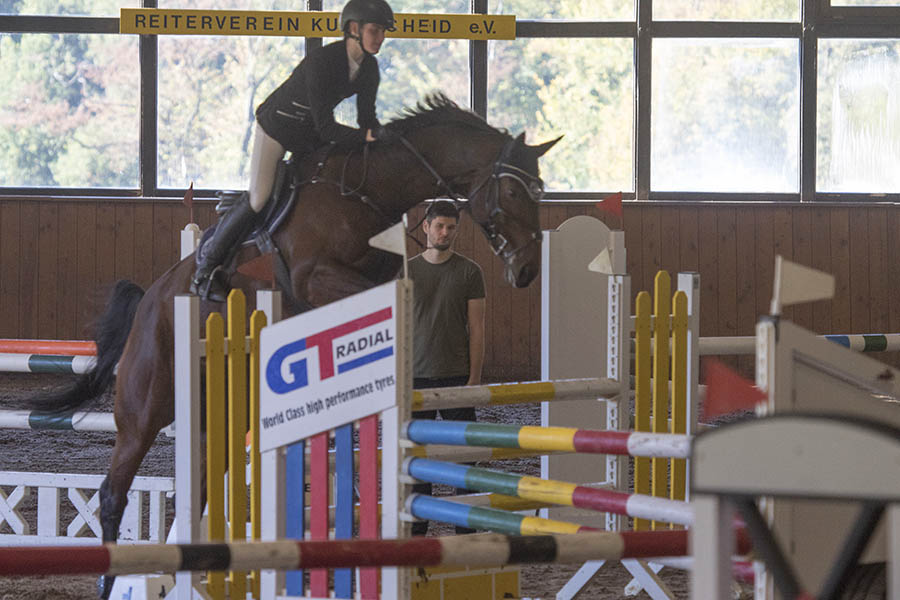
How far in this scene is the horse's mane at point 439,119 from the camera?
145 inches

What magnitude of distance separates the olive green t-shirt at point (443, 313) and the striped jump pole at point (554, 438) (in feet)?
6.48

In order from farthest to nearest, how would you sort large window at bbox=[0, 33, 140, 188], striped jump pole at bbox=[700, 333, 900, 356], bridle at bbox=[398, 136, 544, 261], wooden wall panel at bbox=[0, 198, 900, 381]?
large window at bbox=[0, 33, 140, 188] → wooden wall panel at bbox=[0, 198, 900, 381] → striped jump pole at bbox=[700, 333, 900, 356] → bridle at bbox=[398, 136, 544, 261]

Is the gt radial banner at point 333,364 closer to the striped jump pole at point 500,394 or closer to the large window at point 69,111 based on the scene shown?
the striped jump pole at point 500,394

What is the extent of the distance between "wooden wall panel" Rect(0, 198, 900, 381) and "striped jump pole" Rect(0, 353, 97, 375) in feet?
15.7

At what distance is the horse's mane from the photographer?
3.70 m

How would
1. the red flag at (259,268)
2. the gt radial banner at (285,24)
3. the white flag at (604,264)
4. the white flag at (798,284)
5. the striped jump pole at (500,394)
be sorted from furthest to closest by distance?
the gt radial banner at (285,24) < the white flag at (604,264) < the red flag at (259,268) < the striped jump pole at (500,394) < the white flag at (798,284)

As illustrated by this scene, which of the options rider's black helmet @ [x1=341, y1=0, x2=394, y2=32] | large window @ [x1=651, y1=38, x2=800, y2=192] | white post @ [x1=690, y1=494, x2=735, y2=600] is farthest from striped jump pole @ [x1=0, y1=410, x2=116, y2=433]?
large window @ [x1=651, y1=38, x2=800, y2=192]

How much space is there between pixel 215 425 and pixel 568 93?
22.8ft

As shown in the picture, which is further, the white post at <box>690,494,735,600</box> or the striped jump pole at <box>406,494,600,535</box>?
the striped jump pole at <box>406,494,600,535</box>

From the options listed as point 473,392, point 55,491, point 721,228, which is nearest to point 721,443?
point 473,392

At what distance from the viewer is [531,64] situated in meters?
9.24

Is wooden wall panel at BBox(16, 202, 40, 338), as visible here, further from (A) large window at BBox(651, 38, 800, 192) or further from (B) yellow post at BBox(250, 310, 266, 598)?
(B) yellow post at BBox(250, 310, 266, 598)

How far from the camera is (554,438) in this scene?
197 centimetres

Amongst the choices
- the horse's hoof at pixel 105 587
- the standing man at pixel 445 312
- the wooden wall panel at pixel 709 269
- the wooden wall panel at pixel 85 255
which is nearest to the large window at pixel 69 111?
the wooden wall panel at pixel 85 255
